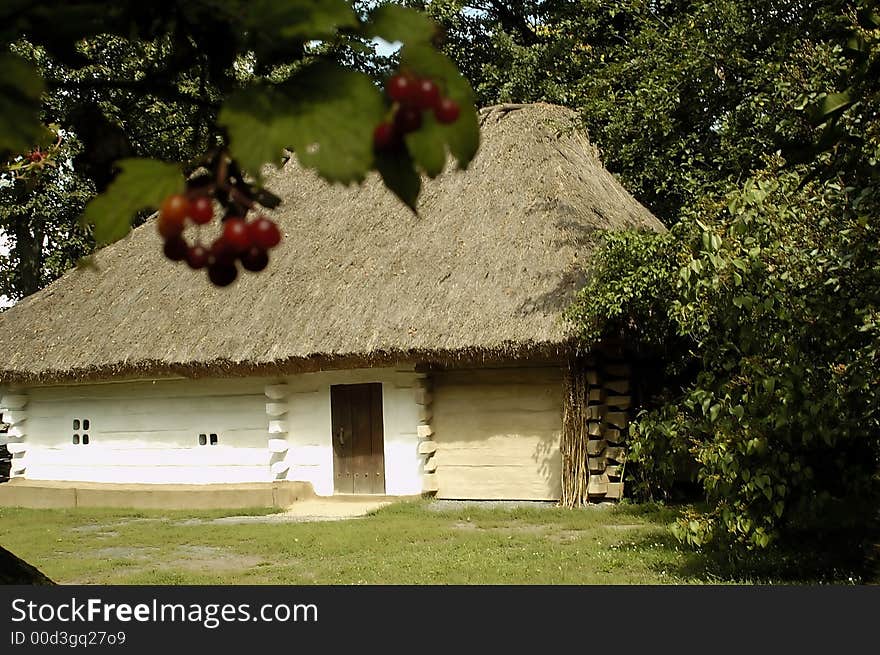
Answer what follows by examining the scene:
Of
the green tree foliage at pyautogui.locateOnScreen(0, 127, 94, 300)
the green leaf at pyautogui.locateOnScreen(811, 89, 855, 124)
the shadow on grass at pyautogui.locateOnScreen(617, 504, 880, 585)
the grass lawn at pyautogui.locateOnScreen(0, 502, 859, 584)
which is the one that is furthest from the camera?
the green tree foliage at pyautogui.locateOnScreen(0, 127, 94, 300)

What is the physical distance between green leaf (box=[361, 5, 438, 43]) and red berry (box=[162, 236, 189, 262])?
0.28m

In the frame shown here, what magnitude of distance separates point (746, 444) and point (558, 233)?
6329 mm

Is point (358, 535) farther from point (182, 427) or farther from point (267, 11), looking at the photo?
point (267, 11)

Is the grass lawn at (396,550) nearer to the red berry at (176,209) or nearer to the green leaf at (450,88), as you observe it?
the green leaf at (450,88)

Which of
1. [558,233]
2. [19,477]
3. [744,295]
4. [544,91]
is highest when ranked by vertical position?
[544,91]

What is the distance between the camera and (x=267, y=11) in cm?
97

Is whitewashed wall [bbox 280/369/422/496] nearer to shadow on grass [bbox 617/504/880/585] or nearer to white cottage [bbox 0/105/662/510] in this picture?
white cottage [bbox 0/105/662/510]

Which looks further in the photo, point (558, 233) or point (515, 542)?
point (558, 233)

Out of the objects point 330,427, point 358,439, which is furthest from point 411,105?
point 330,427

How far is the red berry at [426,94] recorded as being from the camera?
0.93 m

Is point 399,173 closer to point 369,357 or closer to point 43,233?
point 369,357

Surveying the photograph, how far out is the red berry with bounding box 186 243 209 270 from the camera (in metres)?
0.93

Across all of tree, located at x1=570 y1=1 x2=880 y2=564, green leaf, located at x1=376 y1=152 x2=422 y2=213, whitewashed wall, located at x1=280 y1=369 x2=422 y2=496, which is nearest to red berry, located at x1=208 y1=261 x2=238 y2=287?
green leaf, located at x1=376 y1=152 x2=422 y2=213

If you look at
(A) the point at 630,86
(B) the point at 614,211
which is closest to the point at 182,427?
(B) the point at 614,211
